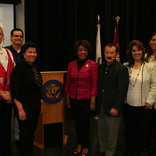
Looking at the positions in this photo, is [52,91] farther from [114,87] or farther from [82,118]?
[114,87]

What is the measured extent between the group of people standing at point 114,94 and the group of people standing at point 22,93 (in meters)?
0.61

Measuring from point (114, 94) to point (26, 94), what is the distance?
0.97 m

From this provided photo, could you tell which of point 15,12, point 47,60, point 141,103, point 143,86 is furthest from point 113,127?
point 15,12

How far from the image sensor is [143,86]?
231cm

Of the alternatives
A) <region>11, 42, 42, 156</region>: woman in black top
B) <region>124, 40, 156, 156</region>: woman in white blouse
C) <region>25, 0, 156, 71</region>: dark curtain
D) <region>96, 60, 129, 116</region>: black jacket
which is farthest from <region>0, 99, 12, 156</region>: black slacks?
<region>25, 0, 156, 71</region>: dark curtain

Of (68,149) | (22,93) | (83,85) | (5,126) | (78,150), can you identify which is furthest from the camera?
(68,149)

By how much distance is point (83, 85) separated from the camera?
2529mm

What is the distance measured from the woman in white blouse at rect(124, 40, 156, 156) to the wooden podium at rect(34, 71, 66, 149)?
0.93 m

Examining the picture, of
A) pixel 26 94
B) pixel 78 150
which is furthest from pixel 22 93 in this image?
pixel 78 150

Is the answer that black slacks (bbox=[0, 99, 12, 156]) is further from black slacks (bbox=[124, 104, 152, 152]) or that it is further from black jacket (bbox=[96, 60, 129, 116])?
black slacks (bbox=[124, 104, 152, 152])

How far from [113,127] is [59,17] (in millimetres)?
2743

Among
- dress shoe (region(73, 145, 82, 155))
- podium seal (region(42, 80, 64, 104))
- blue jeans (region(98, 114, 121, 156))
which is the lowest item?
dress shoe (region(73, 145, 82, 155))

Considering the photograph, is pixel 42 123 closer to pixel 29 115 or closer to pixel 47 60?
pixel 29 115

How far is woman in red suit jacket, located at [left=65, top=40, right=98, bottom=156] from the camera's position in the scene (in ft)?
8.23
